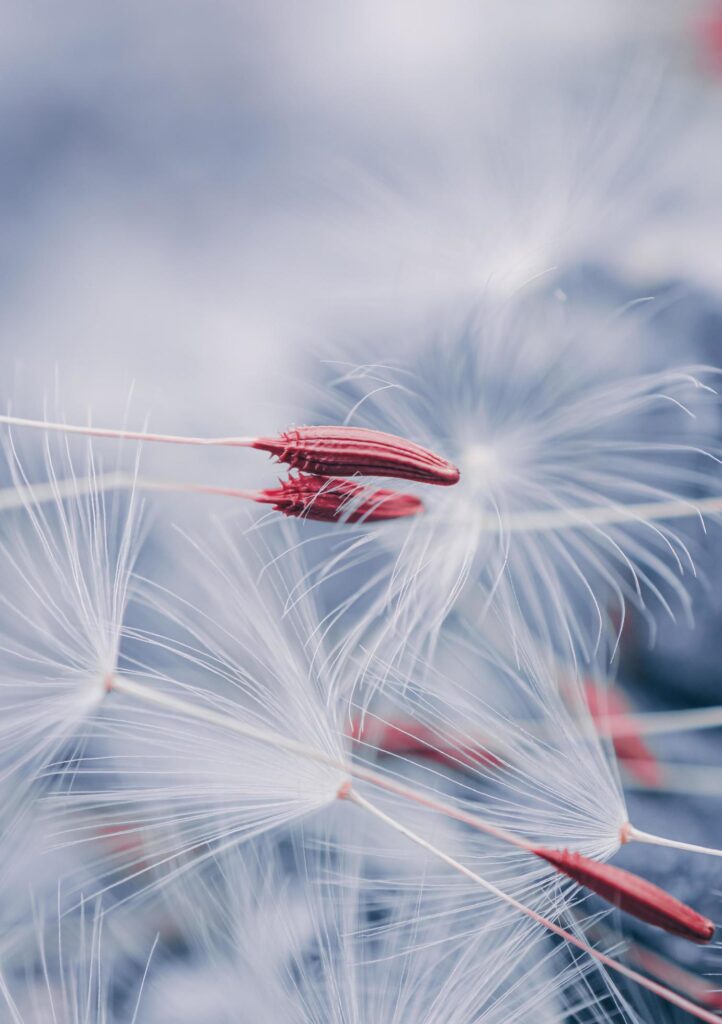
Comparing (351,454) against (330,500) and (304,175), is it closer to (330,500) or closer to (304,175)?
(330,500)

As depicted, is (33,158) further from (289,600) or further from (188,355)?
(289,600)

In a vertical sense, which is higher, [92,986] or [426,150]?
[426,150]

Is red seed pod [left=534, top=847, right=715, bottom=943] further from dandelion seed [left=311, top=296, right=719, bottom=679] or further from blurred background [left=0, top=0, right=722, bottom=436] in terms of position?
blurred background [left=0, top=0, right=722, bottom=436]

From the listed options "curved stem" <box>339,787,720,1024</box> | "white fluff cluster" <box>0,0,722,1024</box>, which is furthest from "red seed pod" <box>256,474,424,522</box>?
"curved stem" <box>339,787,720,1024</box>

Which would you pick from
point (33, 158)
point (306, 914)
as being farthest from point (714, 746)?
point (33, 158)

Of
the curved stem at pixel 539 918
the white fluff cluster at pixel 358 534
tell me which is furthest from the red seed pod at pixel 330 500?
the curved stem at pixel 539 918

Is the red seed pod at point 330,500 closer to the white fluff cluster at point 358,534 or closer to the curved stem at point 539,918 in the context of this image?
the white fluff cluster at point 358,534
